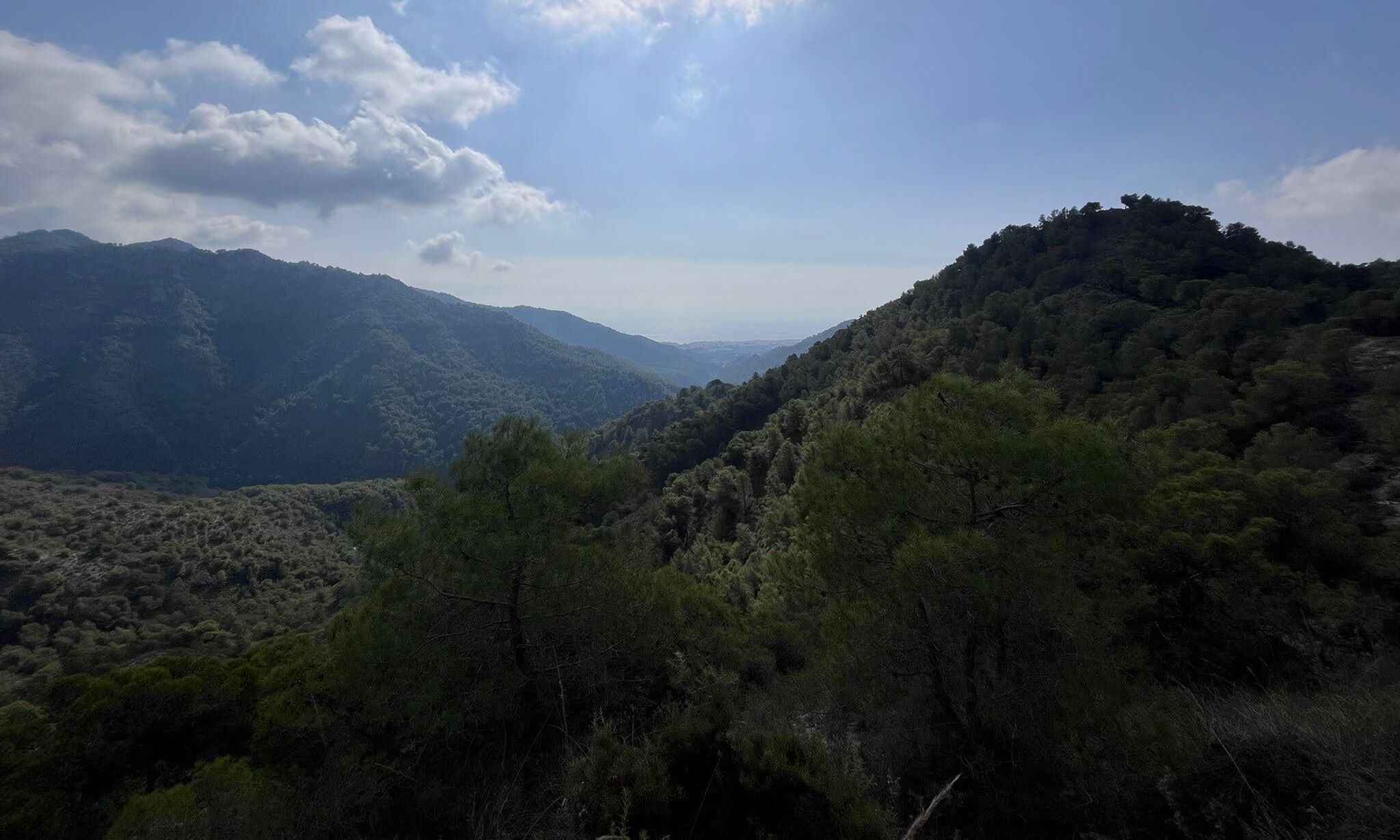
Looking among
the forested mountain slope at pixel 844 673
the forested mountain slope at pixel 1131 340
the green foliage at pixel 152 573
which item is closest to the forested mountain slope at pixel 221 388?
the green foliage at pixel 152 573

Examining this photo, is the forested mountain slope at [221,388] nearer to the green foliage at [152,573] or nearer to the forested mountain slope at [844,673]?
the green foliage at [152,573]

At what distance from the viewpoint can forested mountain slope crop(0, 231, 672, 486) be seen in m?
136

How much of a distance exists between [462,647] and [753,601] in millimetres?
9590

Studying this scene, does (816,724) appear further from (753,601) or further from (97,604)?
(97,604)

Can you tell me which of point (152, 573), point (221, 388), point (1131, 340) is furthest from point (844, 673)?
point (221, 388)

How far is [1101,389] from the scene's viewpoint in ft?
85.3

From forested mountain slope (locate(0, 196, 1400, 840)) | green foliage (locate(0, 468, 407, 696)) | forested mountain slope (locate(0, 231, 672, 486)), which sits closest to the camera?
forested mountain slope (locate(0, 196, 1400, 840))

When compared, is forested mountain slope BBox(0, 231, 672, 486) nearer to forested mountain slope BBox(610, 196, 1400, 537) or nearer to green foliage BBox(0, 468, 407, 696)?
green foliage BBox(0, 468, 407, 696)

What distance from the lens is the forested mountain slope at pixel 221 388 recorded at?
136000mm

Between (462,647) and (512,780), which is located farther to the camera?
(462,647)

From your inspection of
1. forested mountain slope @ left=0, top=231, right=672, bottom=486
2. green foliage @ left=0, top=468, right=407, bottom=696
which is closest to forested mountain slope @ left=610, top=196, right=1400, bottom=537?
green foliage @ left=0, top=468, right=407, bottom=696

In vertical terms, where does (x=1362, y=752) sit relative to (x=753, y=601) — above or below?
above

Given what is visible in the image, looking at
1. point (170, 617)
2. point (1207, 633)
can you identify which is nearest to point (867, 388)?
point (1207, 633)

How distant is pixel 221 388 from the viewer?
566ft
